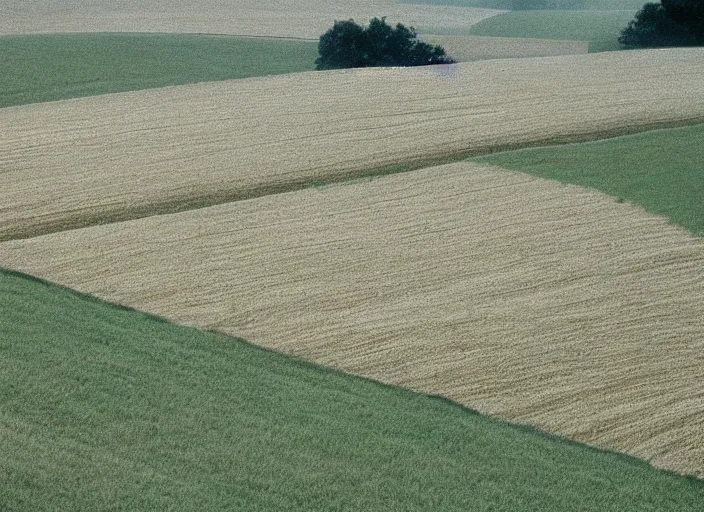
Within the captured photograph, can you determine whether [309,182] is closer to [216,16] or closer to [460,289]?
[460,289]

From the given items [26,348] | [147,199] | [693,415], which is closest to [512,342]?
[693,415]

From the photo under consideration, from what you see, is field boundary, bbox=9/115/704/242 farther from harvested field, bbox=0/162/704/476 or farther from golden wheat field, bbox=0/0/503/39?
golden wheat field, bbox=0/0/503/39

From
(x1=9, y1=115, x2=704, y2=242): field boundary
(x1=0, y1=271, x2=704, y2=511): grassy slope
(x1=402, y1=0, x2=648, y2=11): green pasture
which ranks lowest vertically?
(x1=0, y1=271, x2=704, y2=511): grassy slope

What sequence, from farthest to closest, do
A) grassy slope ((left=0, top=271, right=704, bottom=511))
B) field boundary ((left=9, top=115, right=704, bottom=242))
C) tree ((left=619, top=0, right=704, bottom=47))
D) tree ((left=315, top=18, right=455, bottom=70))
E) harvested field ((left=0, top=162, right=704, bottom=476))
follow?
tree ((left=619, top=0, right=704, bottom=47)) < tree ((left=315, top=18, right=455, bottom=70)) < field boundary ((left=9, top=115, right=704, bottom=242)) < harvested field ((left=0, top=162, right=704, bottom=476)) < grassy slope ((left=0, top=271, right=704, bottom=511))

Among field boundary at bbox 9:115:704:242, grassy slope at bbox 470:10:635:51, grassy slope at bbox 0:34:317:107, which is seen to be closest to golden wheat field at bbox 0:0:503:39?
grassy slope at bbox 470:10:635:51

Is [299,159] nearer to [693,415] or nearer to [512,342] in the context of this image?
[512,342]

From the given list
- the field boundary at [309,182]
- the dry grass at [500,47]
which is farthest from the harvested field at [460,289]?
the dry grass at [500,47]

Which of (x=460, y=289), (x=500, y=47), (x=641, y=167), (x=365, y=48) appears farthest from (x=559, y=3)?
(x=460, y=289)
